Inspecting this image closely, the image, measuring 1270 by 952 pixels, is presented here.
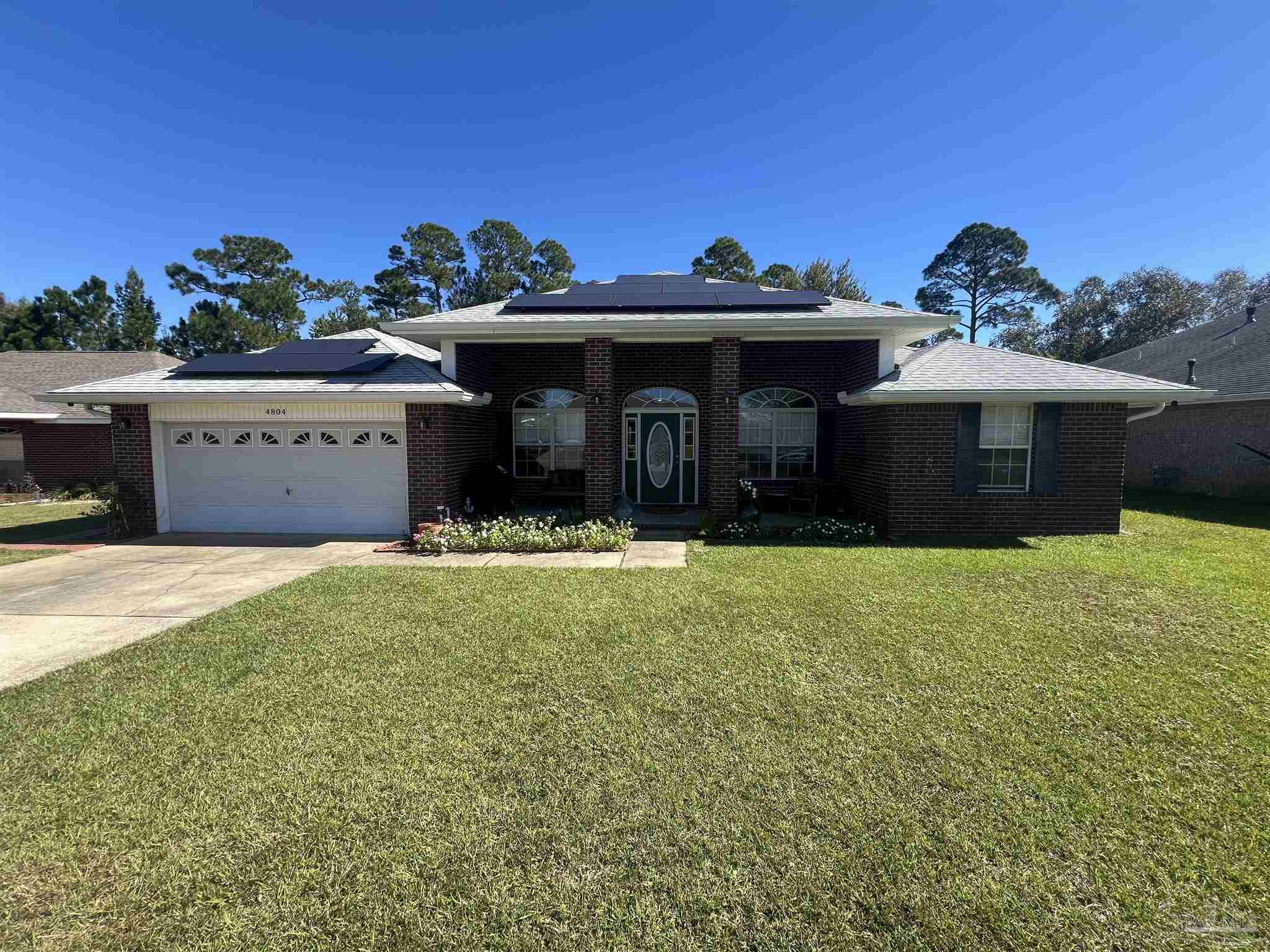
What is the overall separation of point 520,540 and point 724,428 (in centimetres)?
413

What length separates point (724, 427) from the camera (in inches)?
388

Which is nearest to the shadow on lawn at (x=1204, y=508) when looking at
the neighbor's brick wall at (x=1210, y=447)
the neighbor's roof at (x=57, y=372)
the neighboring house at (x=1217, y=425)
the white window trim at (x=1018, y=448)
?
the neighbor's brick wall at (x=1210, y=447)

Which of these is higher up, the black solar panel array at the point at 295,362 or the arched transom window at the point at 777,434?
the black solar panel array at the point at 295,362

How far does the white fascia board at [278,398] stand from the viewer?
927cm

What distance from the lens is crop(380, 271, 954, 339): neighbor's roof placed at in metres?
9.22

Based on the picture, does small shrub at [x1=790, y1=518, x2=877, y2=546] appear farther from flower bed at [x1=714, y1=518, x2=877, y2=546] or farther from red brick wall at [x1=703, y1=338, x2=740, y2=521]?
red brick wall at [x1=703, y1=338, x2=740, y2=521]

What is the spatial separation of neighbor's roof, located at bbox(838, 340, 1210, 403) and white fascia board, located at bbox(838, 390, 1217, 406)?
0.03 ft

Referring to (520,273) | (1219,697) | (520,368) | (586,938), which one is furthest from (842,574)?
(520,273)

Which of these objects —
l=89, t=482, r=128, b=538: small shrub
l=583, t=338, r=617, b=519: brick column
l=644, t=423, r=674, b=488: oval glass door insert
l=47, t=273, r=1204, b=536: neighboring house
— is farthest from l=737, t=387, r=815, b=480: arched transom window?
l=89, t=482, r=128, b=538: small shrub

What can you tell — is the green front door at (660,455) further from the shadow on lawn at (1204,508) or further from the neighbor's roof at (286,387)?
the shadow on lawn at (1204,508)

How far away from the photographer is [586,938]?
2.17 m

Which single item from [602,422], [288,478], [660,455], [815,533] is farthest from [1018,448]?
[288,478]

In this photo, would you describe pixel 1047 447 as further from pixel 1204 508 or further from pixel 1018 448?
pixel 1204 508

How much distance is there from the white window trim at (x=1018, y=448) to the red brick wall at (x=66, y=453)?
2209 centimetres
